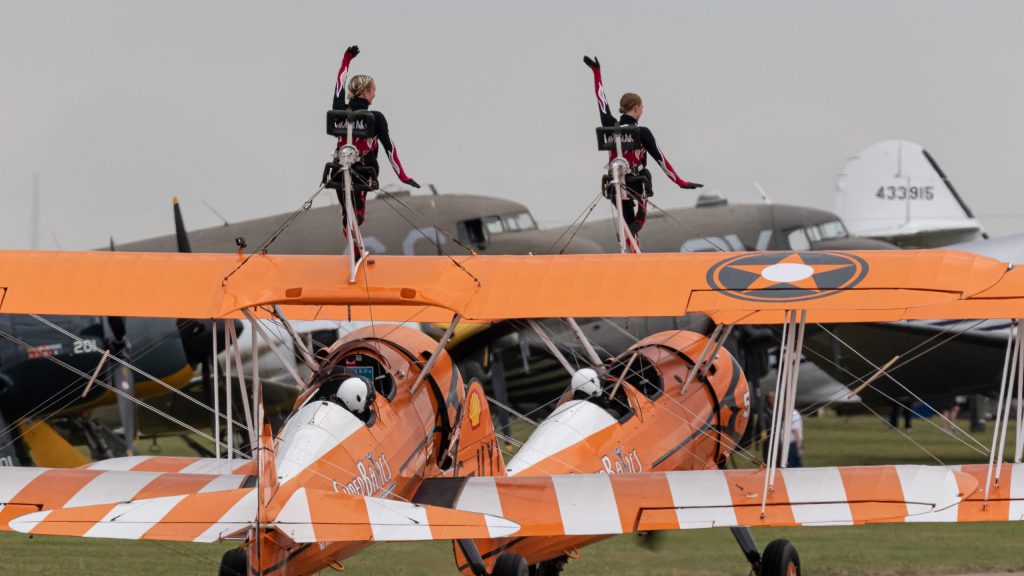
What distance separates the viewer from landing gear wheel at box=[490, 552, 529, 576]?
809 centimetres

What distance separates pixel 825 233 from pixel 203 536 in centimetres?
2383

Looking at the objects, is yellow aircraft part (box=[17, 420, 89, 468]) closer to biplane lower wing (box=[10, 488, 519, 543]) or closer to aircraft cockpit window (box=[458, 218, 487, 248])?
aircraft cockpit window (box=[458, 218, 487, 248])

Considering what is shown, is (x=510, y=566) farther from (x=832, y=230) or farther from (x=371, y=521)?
(x=832, y=230)

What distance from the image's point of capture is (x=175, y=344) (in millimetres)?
18453

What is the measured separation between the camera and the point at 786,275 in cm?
873

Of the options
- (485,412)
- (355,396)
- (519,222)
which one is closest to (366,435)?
(355,396)

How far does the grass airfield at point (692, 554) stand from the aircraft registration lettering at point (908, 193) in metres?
27.8

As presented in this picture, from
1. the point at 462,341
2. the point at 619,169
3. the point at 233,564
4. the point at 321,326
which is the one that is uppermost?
the point at 619,169

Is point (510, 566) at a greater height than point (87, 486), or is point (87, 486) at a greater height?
point (87, 486)

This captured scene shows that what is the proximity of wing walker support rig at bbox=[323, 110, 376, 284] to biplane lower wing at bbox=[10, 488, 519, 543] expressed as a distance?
80.5 inches

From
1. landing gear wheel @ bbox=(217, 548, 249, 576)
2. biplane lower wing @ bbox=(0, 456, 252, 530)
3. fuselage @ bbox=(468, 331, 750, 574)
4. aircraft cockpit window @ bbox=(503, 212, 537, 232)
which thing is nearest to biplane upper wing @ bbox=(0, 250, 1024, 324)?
fuselage @ bbox=(468, 331, 750, 574)

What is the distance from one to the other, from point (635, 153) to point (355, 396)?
4412 millimetres

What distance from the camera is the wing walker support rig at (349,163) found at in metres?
8.03

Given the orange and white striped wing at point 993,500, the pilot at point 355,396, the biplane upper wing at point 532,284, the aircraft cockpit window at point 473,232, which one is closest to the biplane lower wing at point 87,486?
the pilot at point 355,396
